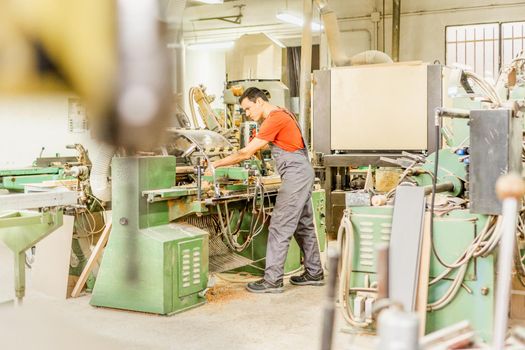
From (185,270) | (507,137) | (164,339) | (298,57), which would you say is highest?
(298,57)

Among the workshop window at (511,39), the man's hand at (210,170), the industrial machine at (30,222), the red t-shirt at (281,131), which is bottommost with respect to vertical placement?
the industrial machine at (30,222)

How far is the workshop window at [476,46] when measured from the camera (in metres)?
8.24

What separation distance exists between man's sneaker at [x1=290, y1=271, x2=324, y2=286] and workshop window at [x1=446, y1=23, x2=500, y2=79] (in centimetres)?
514

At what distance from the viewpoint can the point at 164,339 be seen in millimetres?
2949

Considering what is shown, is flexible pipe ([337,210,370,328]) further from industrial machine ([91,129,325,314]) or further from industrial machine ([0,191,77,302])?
industrial machine ([0,191,77,302])

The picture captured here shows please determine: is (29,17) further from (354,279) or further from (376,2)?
(376,2)

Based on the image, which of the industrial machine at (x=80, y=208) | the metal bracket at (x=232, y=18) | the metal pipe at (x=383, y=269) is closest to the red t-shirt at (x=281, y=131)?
the industrial machine at (x=80, y=208)

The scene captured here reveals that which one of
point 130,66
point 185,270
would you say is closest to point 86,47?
point 130,66

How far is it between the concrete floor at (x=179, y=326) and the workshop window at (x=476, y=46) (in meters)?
5.67

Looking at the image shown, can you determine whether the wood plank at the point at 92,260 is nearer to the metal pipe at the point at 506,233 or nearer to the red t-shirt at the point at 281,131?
the red t-shirt at the point at 281,131

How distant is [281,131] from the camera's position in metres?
3.81

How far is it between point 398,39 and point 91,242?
6.03 m

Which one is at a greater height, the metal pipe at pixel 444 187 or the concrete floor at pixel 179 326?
the metal pipe at pixel 444 187

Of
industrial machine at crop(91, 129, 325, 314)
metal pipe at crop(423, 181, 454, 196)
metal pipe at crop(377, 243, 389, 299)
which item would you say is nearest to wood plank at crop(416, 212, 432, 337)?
metal pipe at crop(423, 181, 454, 196)
